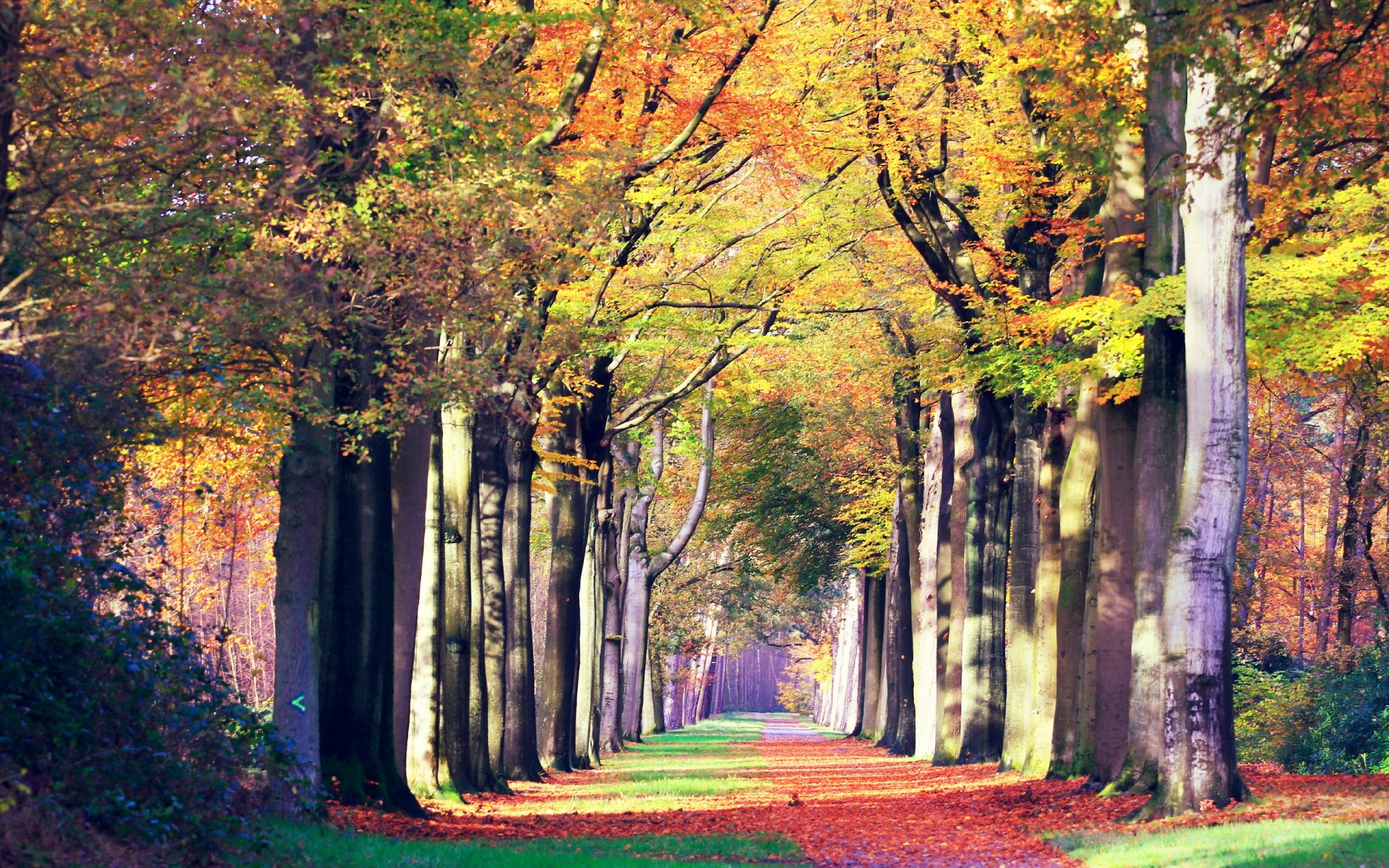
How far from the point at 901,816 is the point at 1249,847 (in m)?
7.62

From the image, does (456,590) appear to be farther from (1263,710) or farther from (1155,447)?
(1263,710)

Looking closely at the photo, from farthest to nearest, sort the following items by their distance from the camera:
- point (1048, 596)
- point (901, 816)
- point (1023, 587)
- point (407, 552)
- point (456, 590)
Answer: point (1023, 587) → point (1048, 596) → point (456, 590) → point (901, 816) → point (407, 552)

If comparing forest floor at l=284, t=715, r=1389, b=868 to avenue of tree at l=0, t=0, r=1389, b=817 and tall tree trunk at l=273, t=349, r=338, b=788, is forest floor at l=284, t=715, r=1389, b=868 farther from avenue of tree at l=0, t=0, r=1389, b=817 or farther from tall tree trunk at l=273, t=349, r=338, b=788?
tall tree trunk at l=273, t=349, r=338, b=788

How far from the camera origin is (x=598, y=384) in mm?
26531

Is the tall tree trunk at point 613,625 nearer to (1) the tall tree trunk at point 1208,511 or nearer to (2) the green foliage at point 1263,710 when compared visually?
(2) the green foliage at point 1263,710

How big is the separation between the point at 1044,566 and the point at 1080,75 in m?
11.8

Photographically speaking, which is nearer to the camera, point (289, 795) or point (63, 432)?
point (63, 432)

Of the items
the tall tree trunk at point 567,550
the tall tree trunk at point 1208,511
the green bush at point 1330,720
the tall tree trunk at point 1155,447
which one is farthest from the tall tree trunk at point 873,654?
the tall tree trunk at point 1208,511

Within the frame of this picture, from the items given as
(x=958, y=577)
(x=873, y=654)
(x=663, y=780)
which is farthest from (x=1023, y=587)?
(x=873, y=654)

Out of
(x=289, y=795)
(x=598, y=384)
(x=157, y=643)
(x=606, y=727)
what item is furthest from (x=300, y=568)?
(x=606, y=727)

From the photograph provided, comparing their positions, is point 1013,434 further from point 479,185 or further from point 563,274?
point 479,185

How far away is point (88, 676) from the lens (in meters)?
9.71

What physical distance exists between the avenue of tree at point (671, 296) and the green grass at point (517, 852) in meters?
1.71

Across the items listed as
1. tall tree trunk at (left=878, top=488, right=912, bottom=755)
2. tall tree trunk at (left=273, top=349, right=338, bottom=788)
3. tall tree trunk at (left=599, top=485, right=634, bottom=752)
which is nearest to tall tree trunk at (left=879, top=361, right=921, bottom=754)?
tall tree trunk at (left=878, top=488, right=912, bottom=755)
